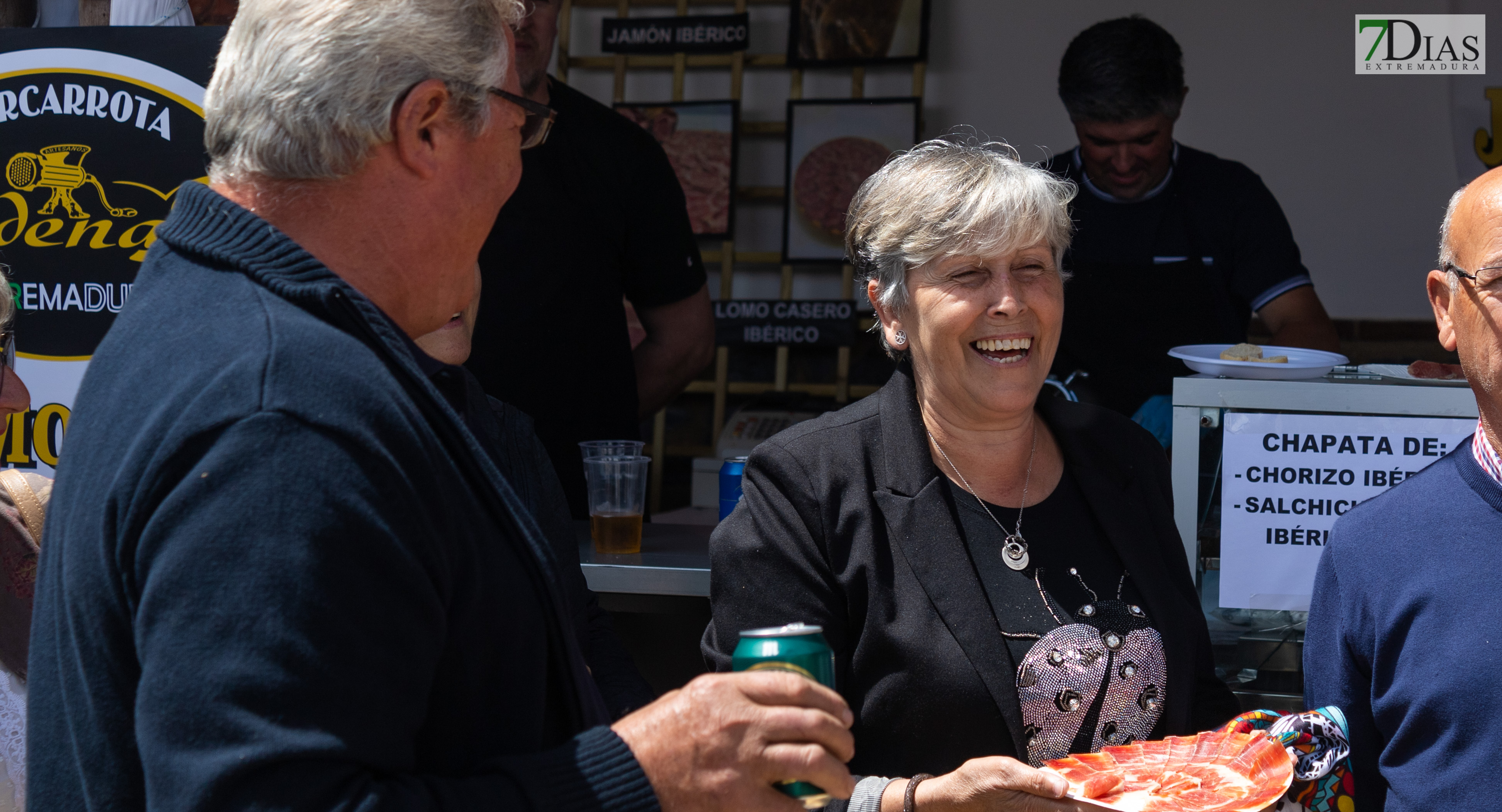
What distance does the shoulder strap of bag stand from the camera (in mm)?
1767

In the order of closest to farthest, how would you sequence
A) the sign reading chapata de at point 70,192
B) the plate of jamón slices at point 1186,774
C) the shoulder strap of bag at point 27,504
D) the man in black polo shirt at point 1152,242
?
1. the plate of jamón slices at point 1186,774
2. the shoulder strap of bag at point 27,504
3. the sign reading chapata de at point 70,192
4. the man in black polo shirt at point 1152,242

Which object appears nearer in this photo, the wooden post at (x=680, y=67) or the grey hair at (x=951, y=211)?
the grey hair at (x=951, y=211)

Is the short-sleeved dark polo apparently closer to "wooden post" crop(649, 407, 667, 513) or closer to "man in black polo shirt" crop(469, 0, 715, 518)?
"man in black polo shirt" crop(469, 0, 715, 518)

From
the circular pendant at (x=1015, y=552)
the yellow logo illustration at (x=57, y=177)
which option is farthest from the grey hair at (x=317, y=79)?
the yellow logo illustration at (x=57, y=177)

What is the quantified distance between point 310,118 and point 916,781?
1087mm

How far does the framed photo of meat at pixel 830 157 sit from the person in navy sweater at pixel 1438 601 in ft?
11.8

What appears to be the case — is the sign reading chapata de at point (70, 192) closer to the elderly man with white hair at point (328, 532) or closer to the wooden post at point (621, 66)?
the elderly man with white hair at point (328, 532)

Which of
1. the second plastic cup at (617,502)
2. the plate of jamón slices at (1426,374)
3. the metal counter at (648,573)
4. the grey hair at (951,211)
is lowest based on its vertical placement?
the metal counter at (648,573)

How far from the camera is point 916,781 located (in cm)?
156

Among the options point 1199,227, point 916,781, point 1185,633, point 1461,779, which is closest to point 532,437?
point 916,781

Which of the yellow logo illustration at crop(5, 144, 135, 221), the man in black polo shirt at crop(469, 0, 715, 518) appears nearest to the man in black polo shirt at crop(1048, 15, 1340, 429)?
the man in black polo shirt at crop(469, 0, 715, 518)

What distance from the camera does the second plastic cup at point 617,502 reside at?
2.23 metres

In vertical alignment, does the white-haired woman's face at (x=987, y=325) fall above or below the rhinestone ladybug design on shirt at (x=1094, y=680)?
above

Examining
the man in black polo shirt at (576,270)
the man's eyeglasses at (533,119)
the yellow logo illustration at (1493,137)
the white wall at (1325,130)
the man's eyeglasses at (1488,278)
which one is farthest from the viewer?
the white wall at (1325,130)
